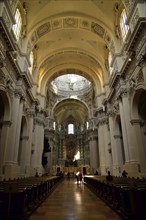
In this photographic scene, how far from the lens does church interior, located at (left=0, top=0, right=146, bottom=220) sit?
35.6 ft

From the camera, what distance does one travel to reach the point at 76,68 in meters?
24.5

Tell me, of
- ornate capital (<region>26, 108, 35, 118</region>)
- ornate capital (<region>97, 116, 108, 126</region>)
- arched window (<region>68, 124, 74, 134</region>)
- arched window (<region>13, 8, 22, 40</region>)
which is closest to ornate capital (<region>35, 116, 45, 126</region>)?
ornate capital (<region>26, 108, 35, 118</region>)

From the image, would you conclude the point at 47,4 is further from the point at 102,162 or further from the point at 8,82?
the point at 102,162

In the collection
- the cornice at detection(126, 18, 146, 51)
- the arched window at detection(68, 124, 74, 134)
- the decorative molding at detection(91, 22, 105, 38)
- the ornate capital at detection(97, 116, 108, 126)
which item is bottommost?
the ornate capital at detection(97, 116, 108, 126)

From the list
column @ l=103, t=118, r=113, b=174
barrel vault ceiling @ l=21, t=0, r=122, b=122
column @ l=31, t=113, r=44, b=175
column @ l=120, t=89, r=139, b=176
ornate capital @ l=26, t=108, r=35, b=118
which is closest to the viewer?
column @ l=120, t=89, r=139, b=176

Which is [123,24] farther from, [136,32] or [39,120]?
[39,120]

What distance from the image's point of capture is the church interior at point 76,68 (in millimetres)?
10859

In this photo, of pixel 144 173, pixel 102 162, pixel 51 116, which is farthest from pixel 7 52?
pixel 51 116

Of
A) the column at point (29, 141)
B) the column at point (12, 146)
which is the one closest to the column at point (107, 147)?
the column at point (29, 141)

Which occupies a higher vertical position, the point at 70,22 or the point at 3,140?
the point at 70,22

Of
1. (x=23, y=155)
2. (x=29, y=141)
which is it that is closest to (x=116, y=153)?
(x=29, y=141)

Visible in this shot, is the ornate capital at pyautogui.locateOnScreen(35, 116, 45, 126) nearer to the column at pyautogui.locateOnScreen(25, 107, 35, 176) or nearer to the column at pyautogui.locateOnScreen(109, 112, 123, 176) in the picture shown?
the column at pyautogui.locateOnScreen(25, 107, 35, 176)

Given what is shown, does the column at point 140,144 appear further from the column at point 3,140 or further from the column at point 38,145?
the column at point 38,145

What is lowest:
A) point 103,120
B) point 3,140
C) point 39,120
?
point 3,140
